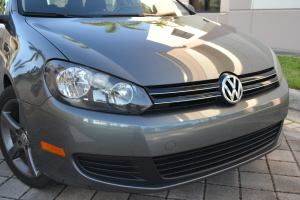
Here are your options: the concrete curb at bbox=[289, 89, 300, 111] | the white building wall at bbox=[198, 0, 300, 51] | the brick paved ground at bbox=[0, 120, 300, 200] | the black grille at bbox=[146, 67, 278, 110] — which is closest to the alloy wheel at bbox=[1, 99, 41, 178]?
the brick paved ground at bbox=[0, 120, 300, 200]

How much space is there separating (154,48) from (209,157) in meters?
0.74

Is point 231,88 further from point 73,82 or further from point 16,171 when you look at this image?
point 16,171

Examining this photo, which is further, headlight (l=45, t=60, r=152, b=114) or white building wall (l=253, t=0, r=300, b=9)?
white building wall (l=253, t=0, r=300, b=9)

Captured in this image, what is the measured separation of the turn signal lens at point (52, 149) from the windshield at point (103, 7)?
109 cm

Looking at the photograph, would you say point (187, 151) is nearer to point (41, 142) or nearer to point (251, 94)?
point (251, 94)

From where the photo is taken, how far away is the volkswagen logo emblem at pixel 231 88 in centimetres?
195

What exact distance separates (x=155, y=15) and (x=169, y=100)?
1.36 metres

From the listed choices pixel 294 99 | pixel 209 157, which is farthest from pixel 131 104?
pixel 294 99

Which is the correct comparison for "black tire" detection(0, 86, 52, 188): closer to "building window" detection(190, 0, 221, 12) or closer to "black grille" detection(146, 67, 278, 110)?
"black grille" detection(146, 67, 278, 110)

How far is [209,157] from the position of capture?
196cm

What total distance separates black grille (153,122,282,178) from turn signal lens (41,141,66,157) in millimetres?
512

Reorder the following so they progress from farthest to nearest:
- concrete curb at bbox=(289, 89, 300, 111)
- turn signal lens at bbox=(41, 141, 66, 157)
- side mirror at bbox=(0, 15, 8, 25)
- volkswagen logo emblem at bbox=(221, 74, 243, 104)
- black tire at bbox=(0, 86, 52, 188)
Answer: concrete curb at bbox=(289, 89, 300, 111) → side mirror at bbox=(0, 15, 8, 25) → black tire at bbox=(0, 86, 52, 188) → volkswagen logo emblem at bbox=(221, 74, 243, 104) → turn signal lens at bbox=(41, 141, 66, 157)

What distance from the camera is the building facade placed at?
7598 millimetres

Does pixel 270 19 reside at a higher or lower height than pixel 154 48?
lower
